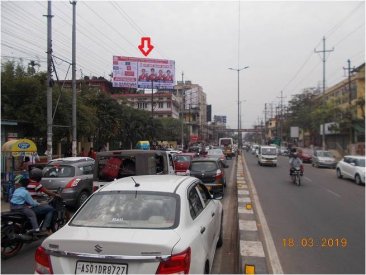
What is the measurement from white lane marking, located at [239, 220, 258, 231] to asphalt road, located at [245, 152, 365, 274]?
0.47m

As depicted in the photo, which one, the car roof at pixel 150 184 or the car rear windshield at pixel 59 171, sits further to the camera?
the car rear windshield at pixel 59 171

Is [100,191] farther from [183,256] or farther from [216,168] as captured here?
[216,168]

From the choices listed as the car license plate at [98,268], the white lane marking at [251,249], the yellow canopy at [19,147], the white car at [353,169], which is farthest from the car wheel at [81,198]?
the white car at [353,169]

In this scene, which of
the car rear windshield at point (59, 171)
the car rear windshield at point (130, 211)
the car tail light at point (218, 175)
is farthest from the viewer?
the car tail light at point (218, 175)

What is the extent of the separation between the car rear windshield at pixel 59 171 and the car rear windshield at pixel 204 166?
519 cm

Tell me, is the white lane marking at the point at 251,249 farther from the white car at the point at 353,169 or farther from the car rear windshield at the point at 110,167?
the white car at the point at 353,169

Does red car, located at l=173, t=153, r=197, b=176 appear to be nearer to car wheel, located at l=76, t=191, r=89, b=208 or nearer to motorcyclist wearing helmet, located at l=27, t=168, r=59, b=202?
car wheel, located at l=76, t=191, r=89, b=208

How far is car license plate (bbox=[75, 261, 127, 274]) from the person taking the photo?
384 centimetres

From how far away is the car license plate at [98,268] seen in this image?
12.6 feet

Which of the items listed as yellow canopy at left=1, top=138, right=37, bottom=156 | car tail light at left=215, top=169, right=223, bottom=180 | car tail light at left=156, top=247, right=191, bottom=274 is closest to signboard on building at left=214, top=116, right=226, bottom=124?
car tail light at left=215, top=169, right=223, bottom=180

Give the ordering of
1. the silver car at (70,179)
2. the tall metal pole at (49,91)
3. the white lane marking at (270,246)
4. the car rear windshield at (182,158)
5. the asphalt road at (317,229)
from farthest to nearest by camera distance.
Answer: the car rear windshield at (182,158) → the tall metal pole at (49,91) → the silver car at (70,179) → the asphalt road at (317,229) → the white lane marking at (270,246)

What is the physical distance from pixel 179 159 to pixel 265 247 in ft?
45.5

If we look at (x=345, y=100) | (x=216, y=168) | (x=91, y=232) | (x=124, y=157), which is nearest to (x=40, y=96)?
(x=216, y=168)

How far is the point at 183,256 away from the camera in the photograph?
3879 mm
